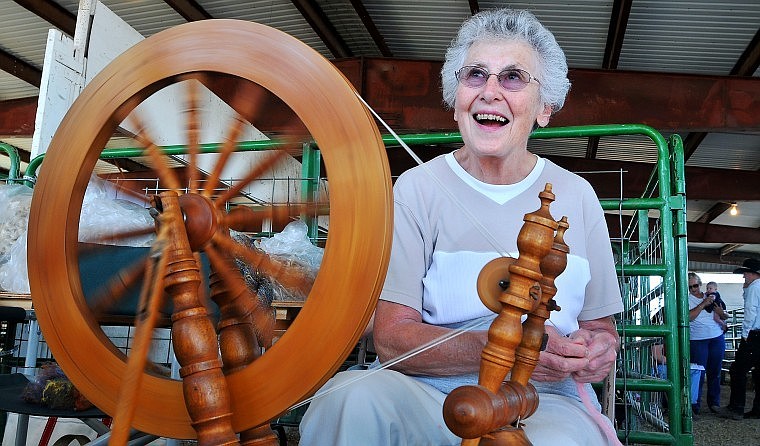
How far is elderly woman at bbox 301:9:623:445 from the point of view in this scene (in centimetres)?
121

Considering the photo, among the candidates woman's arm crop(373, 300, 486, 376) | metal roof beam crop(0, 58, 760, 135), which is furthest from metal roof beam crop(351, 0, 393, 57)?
woman's arm crop(373, 300, 486, 376)

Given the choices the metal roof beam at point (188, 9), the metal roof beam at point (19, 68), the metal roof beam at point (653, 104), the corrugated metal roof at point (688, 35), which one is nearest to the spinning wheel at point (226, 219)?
the metal roof beam at point (653, 104)

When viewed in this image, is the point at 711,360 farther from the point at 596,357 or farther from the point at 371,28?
the point at 596,357

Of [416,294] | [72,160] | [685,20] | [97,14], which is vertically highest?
[685,20]

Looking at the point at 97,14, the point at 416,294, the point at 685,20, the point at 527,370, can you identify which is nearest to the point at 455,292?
the point at 416,294

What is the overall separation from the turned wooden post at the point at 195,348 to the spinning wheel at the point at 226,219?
18mm

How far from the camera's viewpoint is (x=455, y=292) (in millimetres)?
1341

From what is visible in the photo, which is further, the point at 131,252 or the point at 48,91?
the point at 48,91

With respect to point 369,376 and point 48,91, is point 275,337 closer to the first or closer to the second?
point 369,376

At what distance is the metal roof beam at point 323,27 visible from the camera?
5.37m

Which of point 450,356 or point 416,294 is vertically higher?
point 416,294

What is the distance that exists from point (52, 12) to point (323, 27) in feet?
7.28

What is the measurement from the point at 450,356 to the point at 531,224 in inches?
18.0

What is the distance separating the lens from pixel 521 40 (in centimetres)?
141
